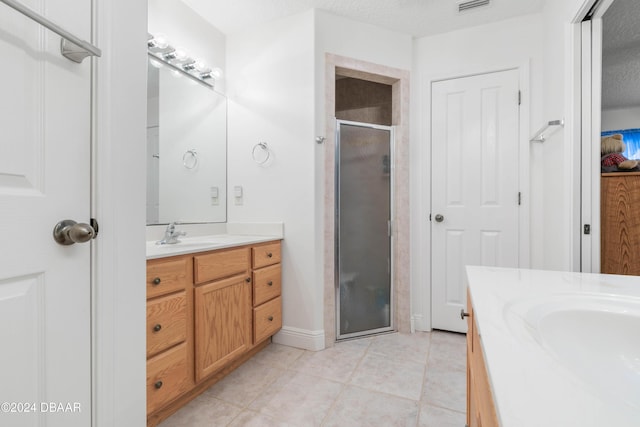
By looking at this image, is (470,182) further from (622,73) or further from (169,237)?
(169,237)

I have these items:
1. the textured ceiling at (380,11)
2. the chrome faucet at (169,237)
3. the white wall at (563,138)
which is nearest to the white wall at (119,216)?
the chrome faucet at (169,237)

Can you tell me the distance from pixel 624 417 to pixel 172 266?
1.43 m

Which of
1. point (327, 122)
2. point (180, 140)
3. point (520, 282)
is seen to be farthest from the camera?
point (327, 122)

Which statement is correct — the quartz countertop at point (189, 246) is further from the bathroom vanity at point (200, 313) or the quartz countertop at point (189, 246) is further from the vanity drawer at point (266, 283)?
the vanity drawer at point (266, 283)

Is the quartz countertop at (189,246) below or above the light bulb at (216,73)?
below

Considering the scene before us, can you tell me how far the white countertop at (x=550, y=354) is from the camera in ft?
1.12

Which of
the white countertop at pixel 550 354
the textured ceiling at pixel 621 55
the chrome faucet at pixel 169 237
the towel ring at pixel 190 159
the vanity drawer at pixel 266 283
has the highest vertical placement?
the textured ceiling at pixel 621 55

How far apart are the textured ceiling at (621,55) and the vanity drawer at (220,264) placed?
81.0 inches

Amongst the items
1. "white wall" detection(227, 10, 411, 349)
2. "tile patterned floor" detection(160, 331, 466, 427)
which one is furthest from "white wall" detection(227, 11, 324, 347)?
"tile patterned floor" detection(160, 331, 466, 427)

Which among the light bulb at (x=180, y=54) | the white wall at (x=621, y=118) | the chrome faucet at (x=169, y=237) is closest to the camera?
the white wall at (x=621, y=118)

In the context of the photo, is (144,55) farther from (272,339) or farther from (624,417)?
(272,339)

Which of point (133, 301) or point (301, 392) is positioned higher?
point (133, 301)

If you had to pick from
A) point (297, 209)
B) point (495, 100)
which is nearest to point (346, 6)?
point (495, 100)

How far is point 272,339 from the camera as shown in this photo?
2252mm
